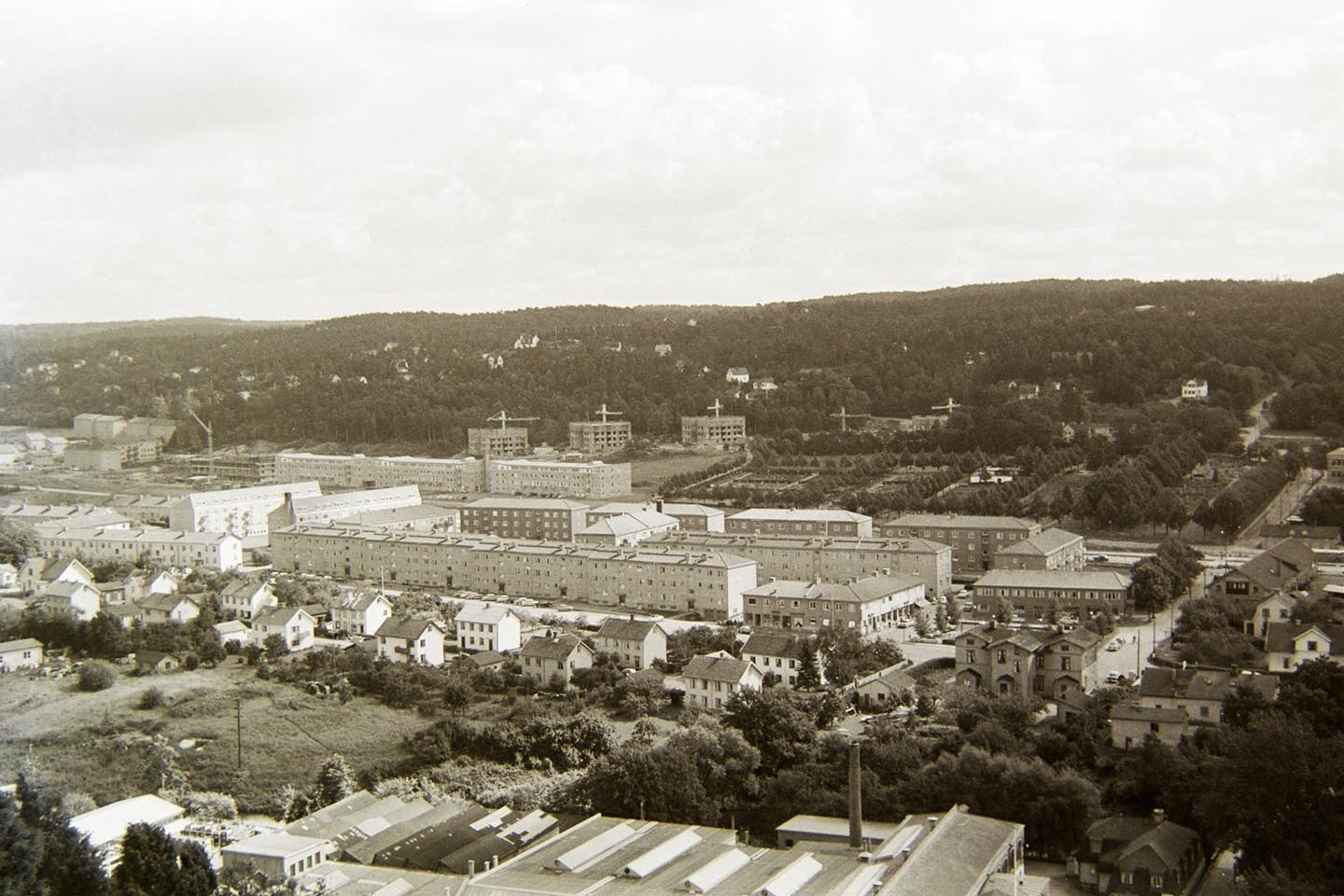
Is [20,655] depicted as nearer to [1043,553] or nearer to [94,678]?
Result: [94,678]

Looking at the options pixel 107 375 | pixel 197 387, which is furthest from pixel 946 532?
pixel 197 387

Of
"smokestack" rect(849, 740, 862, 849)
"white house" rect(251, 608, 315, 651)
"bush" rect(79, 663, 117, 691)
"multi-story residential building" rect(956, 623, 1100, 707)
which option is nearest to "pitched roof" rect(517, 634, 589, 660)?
"white house" rect(251, 608, 315, 651)

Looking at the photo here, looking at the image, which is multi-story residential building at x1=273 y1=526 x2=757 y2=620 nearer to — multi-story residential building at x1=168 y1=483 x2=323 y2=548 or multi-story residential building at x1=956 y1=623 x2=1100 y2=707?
multi-story residential building at x1=168 y1=483 x2=323 y2=548

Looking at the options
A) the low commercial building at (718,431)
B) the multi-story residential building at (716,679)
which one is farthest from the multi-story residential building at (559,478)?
the multi-story residential building at (716,679)

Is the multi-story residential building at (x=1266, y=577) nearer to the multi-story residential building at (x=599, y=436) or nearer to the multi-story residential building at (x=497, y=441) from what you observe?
the multi-story residential building at (x=599, y=436)

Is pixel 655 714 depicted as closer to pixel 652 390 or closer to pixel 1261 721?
pixel 1261 721
